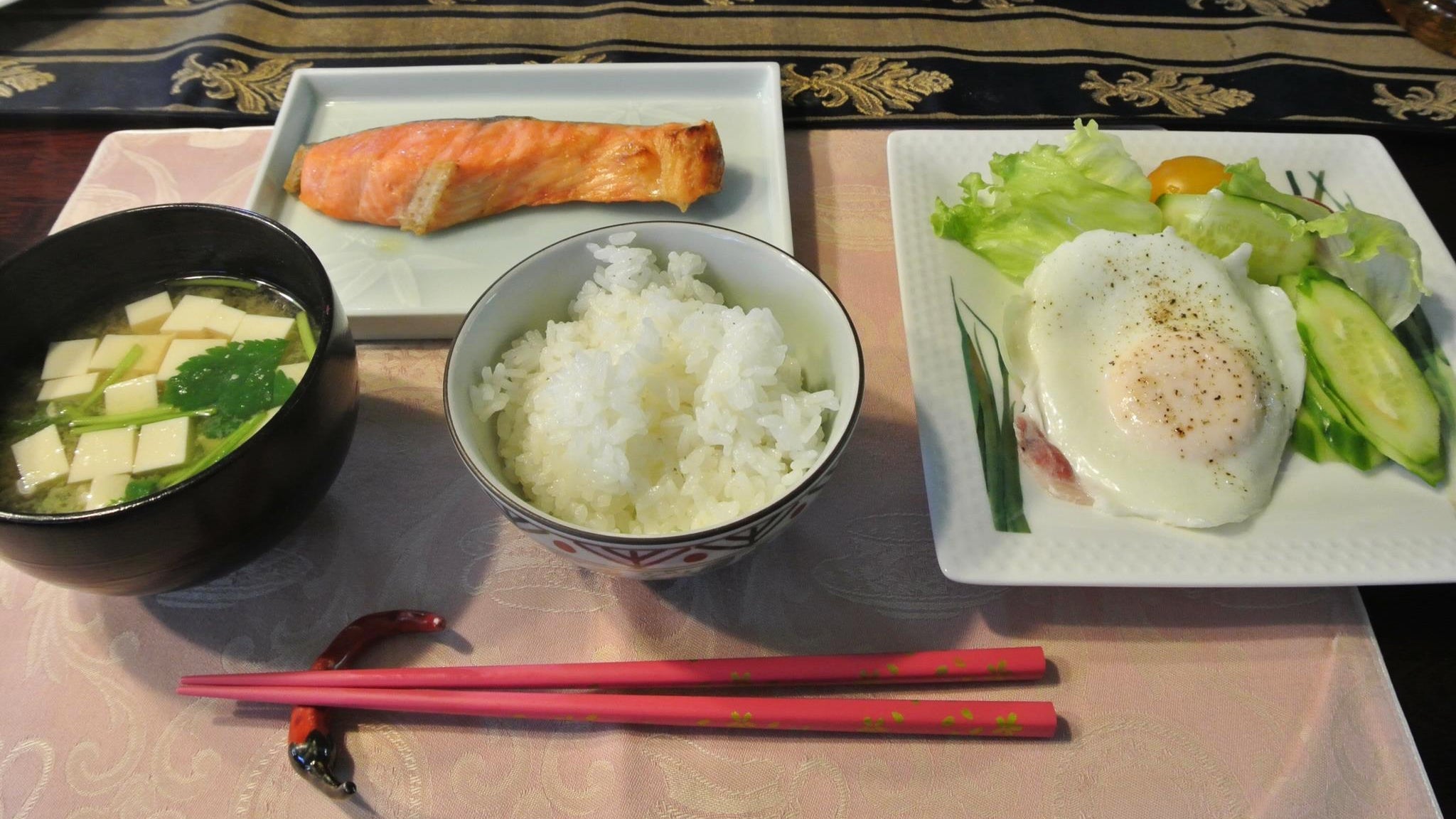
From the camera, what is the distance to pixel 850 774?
3.63ft

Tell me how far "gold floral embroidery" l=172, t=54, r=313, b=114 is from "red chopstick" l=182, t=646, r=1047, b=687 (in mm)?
1667

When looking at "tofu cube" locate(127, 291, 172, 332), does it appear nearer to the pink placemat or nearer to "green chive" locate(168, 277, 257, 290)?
"green chive" locate(168, 277, 257, 290)

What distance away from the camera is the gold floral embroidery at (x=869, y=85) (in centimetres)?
220

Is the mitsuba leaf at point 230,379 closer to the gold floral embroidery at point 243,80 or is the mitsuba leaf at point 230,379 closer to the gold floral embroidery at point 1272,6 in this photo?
the gold floral embroidery at point 243,80

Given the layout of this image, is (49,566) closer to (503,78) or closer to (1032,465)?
(1032,465)

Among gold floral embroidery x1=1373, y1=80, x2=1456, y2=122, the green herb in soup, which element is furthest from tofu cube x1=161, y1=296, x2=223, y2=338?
gold floral embroidery x1=1373, y1=80, x2=1456, y2=122

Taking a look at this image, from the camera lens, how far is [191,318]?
4.38ft

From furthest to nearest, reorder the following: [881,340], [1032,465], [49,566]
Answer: [881,340] → [1032,465] → [49,566]

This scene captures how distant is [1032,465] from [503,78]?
5.36 ft

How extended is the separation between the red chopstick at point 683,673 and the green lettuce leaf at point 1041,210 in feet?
2.86

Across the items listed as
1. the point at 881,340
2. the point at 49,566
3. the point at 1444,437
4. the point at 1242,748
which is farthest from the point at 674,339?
Result: the point at 1444,437

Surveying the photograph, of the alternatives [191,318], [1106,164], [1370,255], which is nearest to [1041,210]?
[1106,164]

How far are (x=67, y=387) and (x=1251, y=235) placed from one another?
2.16 metres

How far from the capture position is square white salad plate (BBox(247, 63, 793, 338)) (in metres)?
1.69
